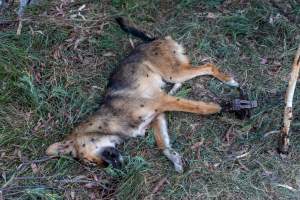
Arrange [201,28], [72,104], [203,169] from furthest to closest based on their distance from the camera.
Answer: [201,28] < [72,104] < [203,169]

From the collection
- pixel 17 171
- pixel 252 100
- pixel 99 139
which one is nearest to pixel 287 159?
pixel 252 100

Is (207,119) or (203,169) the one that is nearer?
(203,169)

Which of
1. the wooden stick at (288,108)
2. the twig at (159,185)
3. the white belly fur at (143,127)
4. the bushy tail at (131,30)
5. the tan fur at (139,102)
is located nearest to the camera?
the wooden stick at (288,108)

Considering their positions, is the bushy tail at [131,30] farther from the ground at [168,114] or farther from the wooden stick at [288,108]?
the wooden stick at [288,108]

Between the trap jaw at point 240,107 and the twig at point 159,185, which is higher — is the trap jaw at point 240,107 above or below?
above

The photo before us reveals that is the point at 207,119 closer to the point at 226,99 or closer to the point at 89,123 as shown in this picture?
the point at 226,99

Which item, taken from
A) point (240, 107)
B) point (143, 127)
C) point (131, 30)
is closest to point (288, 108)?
point (240, 107)

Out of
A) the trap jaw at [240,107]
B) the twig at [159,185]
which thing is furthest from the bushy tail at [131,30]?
the twig at [159,185]

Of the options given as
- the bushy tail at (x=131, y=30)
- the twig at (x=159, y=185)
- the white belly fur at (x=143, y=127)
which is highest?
the bushy tail at (x=131, y=30)
